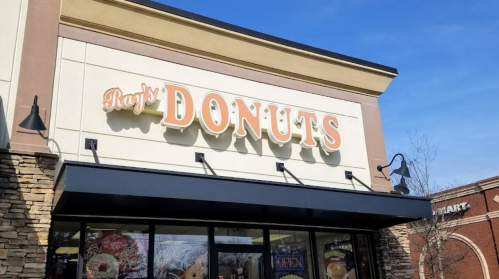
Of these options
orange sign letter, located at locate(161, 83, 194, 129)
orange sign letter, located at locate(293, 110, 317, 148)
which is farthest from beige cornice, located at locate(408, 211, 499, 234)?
orange sign letter, located at locate(161, 83, 194, 129)

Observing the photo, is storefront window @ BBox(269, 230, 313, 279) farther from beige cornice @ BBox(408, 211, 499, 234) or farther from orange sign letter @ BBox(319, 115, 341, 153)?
beige cornice @ BBox(408, 211, 499, 234)

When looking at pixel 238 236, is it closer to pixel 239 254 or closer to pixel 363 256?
pixel 239 254

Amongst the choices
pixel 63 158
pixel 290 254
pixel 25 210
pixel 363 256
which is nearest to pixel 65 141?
pixel 63 158

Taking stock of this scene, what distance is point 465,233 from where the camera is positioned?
2236cm

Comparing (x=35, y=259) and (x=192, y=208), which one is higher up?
(x=192, y=208)

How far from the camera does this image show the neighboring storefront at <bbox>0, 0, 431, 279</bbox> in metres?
7.44

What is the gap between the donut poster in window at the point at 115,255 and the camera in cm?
794

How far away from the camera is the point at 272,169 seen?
10078 mm

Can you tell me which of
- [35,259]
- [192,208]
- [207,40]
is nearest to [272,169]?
[192,208]

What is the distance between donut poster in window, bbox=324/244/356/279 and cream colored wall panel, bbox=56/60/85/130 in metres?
6.21

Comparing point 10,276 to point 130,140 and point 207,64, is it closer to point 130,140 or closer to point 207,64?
point 130,140

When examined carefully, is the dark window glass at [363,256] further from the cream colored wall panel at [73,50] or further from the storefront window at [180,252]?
the cream colored wall panel at [73,50]

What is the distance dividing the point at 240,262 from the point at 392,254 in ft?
13.1

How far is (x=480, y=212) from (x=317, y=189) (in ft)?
54.7
